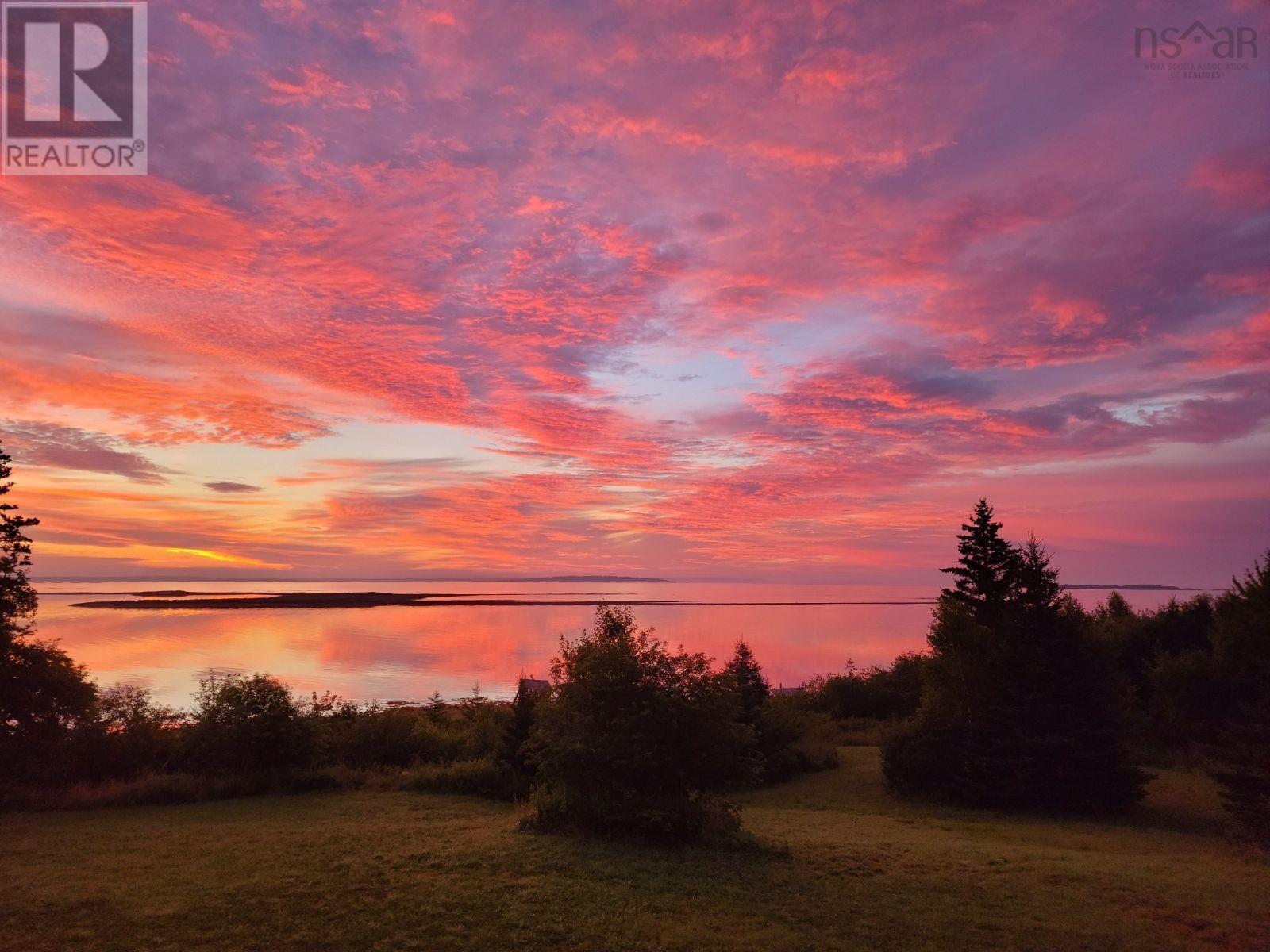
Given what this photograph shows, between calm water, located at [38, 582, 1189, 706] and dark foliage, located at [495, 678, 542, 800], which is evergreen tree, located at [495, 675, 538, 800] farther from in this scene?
calm water, located at [38, 582, 1189, 706]

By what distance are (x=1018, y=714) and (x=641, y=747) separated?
19.5m

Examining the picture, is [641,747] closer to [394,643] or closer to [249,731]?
[249,731]

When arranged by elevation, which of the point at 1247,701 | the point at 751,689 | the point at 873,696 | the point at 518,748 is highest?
the point at 518,748

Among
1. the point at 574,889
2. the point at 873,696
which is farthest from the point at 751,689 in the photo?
the point at 574,889

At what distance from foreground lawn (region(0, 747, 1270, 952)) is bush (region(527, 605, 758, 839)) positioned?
36.6 inches

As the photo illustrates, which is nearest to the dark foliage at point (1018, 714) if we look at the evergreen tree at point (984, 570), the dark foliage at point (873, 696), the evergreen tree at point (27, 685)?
the evergreen tree at point (984, 570)

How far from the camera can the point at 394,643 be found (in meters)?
82.2

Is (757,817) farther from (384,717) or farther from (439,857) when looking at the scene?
(384,717)

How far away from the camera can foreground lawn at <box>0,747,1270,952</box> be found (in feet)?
35.9

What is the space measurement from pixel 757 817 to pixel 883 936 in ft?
44.7

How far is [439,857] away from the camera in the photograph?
48.7 ft

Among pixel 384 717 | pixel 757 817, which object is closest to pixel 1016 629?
pixel 757 817

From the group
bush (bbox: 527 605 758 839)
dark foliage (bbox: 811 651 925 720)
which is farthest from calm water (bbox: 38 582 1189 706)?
bush (bbox: 527 605 758 839)

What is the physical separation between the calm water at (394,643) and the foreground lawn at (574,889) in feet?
106
